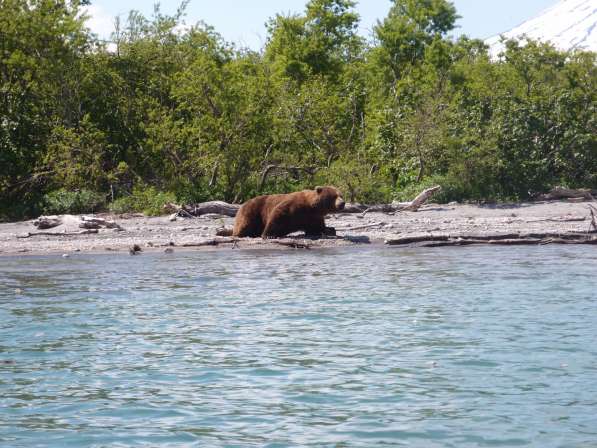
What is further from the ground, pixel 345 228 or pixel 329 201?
pixel 329 201

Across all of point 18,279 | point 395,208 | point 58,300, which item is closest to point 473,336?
point 58,300

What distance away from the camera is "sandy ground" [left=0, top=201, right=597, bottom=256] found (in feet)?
60.0

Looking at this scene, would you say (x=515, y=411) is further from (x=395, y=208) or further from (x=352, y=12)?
(x=352, y=12)

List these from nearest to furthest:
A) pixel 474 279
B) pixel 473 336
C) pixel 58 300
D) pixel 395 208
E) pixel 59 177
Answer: pixel 473 336 < pixel 58 300 < pixel 474 279 < pixel 395 208 < pixel 59 177

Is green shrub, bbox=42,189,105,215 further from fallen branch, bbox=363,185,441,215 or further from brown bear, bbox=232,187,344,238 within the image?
brown bear, bbox=232,187,344,238

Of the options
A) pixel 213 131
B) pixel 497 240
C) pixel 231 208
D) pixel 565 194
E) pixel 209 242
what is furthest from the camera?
pixel 213 131

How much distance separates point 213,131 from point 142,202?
3467 mm

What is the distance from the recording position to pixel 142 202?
25.2m

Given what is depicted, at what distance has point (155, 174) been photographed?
1120 inches

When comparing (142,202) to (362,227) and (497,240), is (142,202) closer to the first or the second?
(362,227)

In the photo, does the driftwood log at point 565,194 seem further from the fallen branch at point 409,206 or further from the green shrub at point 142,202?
the green shrub at point 142,202

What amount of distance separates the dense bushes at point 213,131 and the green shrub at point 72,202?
0.04m

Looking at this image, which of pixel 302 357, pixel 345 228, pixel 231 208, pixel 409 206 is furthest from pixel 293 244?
pixel 302 357

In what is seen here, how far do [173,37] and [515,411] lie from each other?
26676 mm
